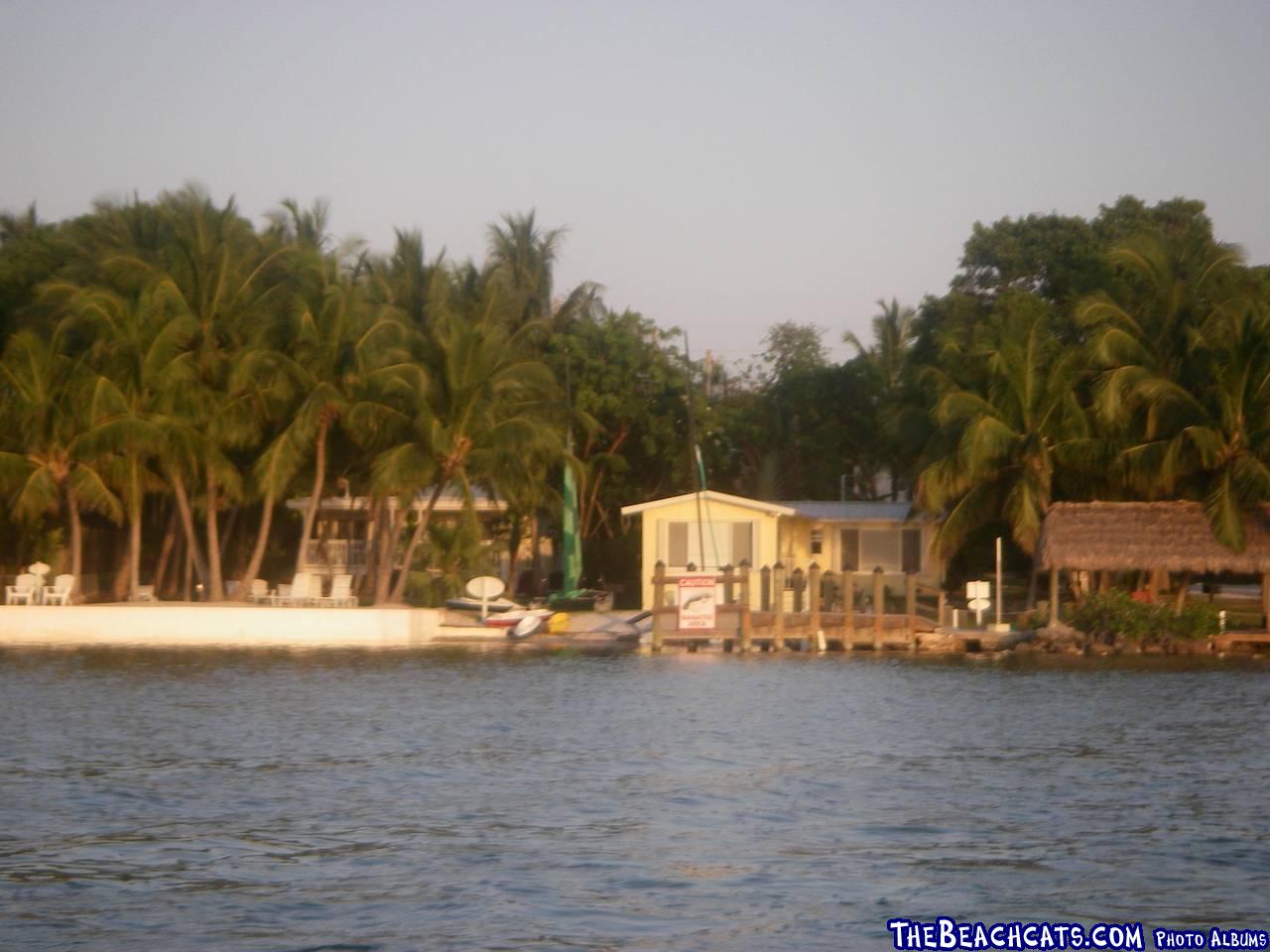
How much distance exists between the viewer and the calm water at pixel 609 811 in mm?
12086

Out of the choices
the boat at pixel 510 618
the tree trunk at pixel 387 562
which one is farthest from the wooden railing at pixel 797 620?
the tree trunk at pixel 387 562

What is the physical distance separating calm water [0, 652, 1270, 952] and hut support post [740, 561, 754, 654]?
6.00 m

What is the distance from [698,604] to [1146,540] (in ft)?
33.1

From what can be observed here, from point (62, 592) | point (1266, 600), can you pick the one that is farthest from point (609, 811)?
point (62, 592)

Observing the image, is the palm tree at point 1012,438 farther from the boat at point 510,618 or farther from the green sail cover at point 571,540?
the boat at point 510,618

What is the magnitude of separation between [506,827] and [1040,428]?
84.1 feet

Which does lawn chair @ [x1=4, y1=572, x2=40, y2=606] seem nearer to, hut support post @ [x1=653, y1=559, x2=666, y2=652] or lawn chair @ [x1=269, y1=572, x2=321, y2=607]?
lawn chair @ [x1=269, y1=572, x2=321, y2=607]

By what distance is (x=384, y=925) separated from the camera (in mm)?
11727

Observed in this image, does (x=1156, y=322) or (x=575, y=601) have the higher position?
(x=1156, y=322)

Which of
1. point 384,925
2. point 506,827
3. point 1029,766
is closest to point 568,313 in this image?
point 1029,766

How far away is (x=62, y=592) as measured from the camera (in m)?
37.6

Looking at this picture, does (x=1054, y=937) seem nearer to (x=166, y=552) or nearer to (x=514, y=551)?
(x=166, y=552)

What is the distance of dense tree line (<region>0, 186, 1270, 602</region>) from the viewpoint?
122 feet

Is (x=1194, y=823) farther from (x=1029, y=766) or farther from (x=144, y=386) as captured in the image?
(x=144, y=386)
